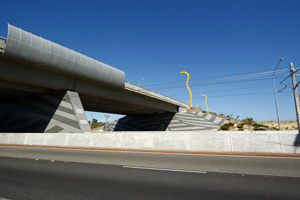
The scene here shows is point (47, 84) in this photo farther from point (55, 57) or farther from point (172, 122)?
point (172, 122)

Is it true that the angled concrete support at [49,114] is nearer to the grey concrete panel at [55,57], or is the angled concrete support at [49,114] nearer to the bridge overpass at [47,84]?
the bridge overpass at [47,84]

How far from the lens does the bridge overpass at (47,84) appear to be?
19.8 m

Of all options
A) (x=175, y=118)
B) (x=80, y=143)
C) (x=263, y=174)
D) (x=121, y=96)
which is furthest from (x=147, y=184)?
(x=175, y=118)

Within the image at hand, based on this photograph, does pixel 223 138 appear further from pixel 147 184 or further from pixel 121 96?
pixel 121 96

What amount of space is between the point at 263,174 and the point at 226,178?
148 cm

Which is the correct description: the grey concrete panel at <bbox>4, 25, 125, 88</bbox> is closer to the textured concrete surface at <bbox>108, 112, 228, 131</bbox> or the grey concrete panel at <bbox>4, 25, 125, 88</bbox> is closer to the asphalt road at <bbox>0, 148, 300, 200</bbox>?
the asphalt road at <bbox>0, 148, 300, 200</bbox>

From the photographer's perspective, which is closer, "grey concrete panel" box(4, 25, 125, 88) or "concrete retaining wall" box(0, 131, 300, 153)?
"concrete retaining wall" box(0, 131, 300, 153)

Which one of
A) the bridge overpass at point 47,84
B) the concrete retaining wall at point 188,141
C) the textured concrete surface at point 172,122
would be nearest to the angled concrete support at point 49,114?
the bridge overpass at point 47,84

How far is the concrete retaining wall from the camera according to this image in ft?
37.8

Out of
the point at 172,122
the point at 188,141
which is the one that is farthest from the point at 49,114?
the point at 172,122

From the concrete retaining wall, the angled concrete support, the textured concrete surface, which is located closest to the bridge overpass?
the angled concrete support

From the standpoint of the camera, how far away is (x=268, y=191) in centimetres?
454

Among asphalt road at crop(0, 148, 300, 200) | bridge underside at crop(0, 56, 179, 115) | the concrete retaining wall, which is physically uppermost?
bridge underside at crop(0, 56, 179, 115)

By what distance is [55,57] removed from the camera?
22.0 m
